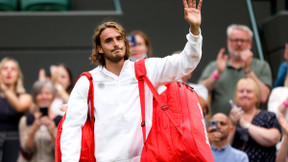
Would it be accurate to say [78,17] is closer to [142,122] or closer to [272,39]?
[272,39]

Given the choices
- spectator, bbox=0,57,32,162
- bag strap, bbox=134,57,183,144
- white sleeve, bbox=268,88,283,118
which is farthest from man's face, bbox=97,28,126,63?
spectator, bbox=0,57,32,162

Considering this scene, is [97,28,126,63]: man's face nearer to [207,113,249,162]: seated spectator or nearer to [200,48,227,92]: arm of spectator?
[207,113,249,162]: seated spectator

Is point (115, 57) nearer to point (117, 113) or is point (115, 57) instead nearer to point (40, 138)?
point (117, 113)

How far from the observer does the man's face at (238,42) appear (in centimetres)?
736

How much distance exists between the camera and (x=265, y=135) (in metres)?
5.82

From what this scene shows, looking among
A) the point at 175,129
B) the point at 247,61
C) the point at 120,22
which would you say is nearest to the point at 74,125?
the point at 175,129

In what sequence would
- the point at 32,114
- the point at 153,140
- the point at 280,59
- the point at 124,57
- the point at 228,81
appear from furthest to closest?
the point at 280,59 < the point at 228,81 < the point at 32,114 < the point at 124,57 < the point at 153,140

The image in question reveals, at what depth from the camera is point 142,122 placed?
426 centimetres

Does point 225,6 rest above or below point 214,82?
above

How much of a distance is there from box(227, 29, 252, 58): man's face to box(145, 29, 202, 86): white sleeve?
3112 mm

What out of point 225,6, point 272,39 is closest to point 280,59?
point 272,39

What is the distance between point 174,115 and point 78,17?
5103 millimetres

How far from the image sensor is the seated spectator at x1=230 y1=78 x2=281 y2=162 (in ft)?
19.2

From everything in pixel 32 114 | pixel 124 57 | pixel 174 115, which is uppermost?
pixel 124 57
